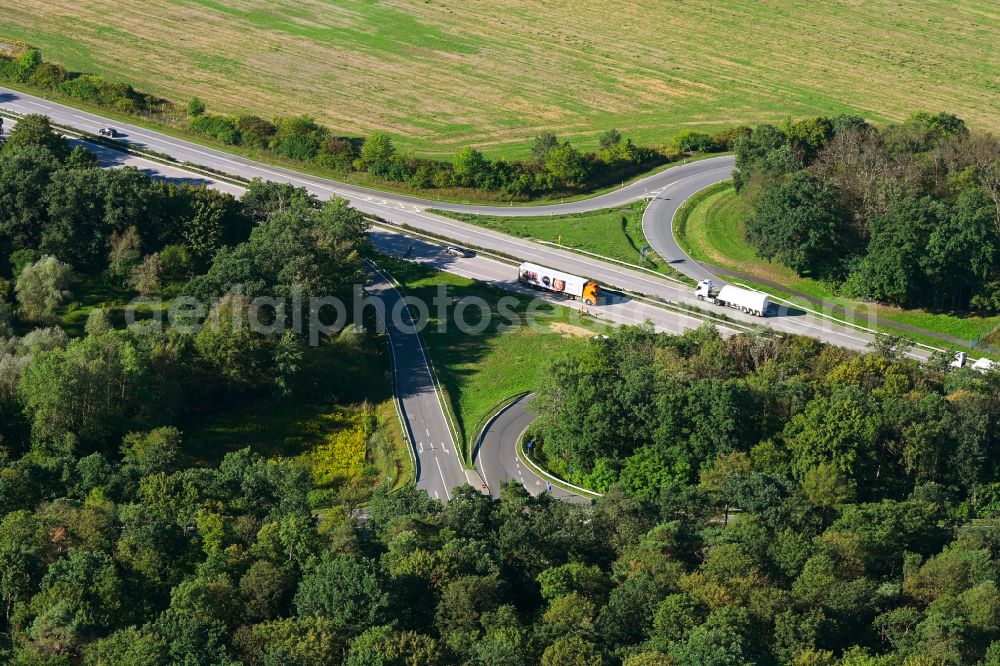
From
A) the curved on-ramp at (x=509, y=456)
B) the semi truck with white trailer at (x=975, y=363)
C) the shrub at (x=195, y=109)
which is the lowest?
the curved on-ramp at (x=509, y=456)

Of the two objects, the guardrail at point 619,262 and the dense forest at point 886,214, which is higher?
the dense forest at point 886,214

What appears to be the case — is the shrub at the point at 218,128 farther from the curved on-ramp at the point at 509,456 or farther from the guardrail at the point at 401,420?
the curved on-ramp at the point at 509,456

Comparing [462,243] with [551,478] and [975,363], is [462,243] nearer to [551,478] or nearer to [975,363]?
[551,478]

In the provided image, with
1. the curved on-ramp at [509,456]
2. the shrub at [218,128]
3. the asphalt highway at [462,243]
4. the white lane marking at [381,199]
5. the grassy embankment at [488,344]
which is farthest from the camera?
the shrub at [218,128]

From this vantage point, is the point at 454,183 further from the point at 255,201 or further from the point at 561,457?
the point at 561,457

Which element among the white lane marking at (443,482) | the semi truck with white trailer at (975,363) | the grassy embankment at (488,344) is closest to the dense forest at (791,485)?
the semi truck with white trailer at (975,363)

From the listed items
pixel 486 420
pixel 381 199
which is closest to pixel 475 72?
pixel 381 199
